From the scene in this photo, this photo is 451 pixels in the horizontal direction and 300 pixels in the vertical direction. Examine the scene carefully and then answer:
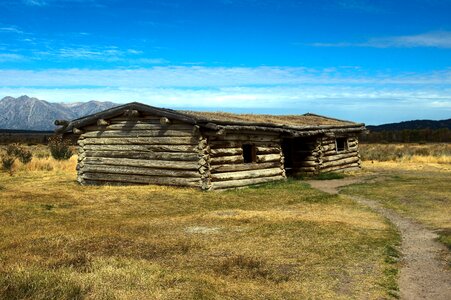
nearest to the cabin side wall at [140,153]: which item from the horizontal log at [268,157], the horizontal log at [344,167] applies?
the horizontal log at [268,157]

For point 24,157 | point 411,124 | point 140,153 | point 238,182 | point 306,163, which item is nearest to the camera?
point 238,182

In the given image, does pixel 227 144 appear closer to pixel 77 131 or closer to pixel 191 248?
pixel 77 131

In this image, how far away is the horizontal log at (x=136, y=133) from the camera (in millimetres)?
17016

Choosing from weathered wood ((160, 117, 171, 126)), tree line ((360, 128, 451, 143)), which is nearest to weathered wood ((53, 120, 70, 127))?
weathered wood ((160, 117, 171, 126))

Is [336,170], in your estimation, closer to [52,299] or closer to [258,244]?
[258,244]

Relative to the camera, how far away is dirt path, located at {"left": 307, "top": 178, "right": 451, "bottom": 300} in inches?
245

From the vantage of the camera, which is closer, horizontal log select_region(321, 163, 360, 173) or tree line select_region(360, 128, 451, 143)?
horizontal log select_region(321, 163, 360, 173)

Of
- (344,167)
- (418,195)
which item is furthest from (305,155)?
(418,195)

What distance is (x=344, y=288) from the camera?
627cm

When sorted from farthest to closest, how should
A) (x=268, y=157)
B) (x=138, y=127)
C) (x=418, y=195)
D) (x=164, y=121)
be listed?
(x=268, y=157)
(x=138, y=127)
(x=164, y=121)
(x=418, y=195)

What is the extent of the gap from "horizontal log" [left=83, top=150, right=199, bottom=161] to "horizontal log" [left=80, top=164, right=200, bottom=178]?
1.49 ft

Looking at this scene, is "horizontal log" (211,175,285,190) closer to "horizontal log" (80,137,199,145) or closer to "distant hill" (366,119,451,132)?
"horizontal log" (80,137,199,145)

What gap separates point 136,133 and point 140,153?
827 mm

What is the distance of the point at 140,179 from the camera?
18.1 meters
